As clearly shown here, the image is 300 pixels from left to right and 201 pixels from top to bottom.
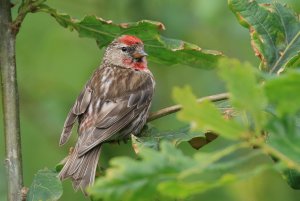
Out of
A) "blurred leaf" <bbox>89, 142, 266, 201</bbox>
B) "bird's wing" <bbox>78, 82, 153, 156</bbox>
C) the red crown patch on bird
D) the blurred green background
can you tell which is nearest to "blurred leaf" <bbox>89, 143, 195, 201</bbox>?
"blurred leaf" <bbox>89, 142, 266, 201</bbox>

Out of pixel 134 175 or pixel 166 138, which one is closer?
pixel 134 175

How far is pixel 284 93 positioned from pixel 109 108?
13.2 feet

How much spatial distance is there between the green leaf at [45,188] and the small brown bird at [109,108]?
0.54 metres

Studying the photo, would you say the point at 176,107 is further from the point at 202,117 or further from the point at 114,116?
the point at 202,117

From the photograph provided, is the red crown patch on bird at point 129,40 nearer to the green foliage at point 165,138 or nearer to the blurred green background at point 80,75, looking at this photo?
the blurred green background at point 80,75

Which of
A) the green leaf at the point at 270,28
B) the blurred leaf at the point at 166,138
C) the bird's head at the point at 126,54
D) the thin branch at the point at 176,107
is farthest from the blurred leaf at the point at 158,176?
the bird's head at the point at 126,54

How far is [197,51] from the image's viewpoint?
4.31 meters

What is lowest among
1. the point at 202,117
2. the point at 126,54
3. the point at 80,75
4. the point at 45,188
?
the point at 80,75

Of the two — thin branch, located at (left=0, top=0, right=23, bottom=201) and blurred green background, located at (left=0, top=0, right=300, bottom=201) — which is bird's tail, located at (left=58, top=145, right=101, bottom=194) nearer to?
thin branch, located at (left=0, top=0, right=23, bottom=201)

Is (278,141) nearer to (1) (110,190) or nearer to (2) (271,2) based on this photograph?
(1) (110,190)

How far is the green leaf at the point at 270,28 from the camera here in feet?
13.8

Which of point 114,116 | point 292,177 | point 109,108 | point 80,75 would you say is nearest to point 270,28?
point 292,177

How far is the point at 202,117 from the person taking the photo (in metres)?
1.90

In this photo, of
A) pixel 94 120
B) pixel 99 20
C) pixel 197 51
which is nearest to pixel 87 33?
pixel 99 20
